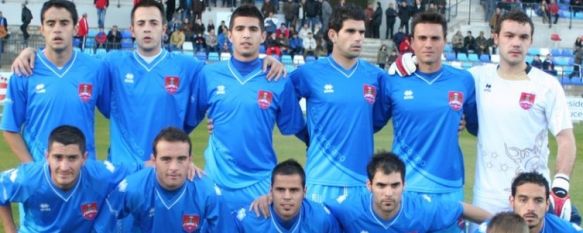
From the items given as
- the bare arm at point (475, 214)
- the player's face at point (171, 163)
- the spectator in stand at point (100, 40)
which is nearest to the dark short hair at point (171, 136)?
the player's face at point (171, 163)

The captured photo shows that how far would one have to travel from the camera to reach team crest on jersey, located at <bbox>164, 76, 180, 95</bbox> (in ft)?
26.8

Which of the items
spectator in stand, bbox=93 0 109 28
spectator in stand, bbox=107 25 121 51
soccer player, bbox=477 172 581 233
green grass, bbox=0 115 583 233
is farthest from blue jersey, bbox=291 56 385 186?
spectator in stand, bbox=93 0 109 28

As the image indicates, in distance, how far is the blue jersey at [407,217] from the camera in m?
7.78

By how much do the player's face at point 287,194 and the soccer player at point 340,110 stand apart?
0.56m

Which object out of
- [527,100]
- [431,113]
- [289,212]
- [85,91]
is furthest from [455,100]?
[85,91]

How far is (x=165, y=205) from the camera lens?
7809 mm

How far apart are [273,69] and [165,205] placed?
51.4 inches

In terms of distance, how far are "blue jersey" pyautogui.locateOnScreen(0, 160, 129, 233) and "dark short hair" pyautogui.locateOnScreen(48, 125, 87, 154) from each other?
247mm

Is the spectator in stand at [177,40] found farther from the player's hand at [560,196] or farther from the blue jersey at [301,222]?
the player's hand at [560,196]

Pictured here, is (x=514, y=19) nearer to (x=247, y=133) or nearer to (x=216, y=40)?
(x=247, y=133)

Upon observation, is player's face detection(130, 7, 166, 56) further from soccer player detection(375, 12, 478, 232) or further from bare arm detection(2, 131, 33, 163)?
soccer player detection(375, 12, 478, 232)

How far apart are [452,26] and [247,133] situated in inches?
1158

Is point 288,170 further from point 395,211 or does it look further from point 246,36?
point 246,36

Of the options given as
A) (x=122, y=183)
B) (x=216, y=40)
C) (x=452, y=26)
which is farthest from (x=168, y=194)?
(x=452, y=26)
